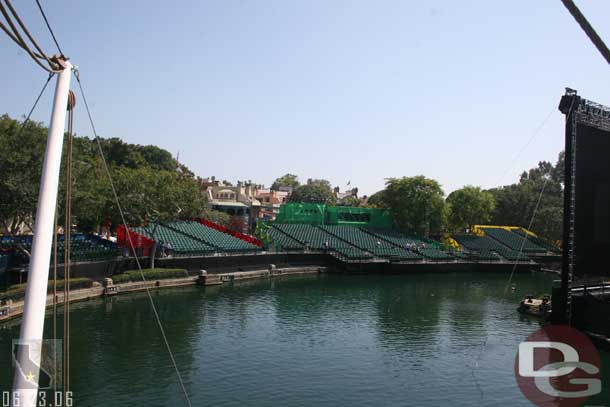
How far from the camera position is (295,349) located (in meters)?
25.3

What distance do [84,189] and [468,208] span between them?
59.8m

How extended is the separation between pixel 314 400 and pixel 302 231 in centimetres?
4670

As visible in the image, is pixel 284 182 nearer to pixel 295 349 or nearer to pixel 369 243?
pixel 369 243

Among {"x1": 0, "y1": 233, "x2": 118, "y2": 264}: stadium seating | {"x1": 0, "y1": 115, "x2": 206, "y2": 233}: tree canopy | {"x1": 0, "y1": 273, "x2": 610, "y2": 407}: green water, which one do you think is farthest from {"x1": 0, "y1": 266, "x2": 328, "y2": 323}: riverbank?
{"x1": 0, "y1": 115, "x2": 206, "y2": 233}: tree canopy

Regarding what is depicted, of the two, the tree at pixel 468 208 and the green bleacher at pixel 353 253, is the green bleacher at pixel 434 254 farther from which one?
the tree at pixel 468 208

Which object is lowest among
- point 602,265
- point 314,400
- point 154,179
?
point 314,400

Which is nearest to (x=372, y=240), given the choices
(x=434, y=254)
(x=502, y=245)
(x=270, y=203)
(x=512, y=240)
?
(x=434, y=254)

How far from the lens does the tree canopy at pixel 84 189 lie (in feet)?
102

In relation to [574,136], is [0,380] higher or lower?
lower

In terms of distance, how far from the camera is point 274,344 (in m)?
26.1

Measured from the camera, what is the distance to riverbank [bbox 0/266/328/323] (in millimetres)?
29095

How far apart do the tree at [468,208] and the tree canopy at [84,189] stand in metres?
45.9

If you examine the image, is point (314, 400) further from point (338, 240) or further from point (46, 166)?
point (338, 240)

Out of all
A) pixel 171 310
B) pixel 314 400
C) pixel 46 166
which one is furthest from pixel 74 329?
pixel 46 166
